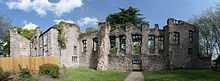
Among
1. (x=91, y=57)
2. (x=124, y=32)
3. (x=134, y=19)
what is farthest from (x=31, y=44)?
(x=134, y=19)

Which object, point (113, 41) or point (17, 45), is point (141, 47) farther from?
point (17, 45)

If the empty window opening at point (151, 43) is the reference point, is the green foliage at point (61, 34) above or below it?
above

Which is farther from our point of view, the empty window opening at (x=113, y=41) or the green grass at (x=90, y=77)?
the empty window opening at (x=113, y=41)

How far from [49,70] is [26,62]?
729 centimetres

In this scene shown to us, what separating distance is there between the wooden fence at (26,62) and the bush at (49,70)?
339 cm

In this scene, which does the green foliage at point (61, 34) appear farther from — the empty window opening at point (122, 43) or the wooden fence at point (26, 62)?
the wooden fence at point (26, 62)

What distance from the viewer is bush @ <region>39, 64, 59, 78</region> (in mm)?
39469

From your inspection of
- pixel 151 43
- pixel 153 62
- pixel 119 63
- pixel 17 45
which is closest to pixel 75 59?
pixel 119 63

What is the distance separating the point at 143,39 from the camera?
61.7 metres

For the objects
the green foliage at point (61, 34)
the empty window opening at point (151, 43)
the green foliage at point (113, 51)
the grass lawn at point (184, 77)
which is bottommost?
the grass lawn at point (184, 77)

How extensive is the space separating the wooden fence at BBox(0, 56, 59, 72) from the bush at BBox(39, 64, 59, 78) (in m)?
3.39

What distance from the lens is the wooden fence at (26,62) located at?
45.3 m

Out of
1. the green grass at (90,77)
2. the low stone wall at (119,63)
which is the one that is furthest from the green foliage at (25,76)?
the low stone wall at (119,63)

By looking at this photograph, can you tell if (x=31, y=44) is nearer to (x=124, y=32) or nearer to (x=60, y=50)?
(x=60, y=50)
